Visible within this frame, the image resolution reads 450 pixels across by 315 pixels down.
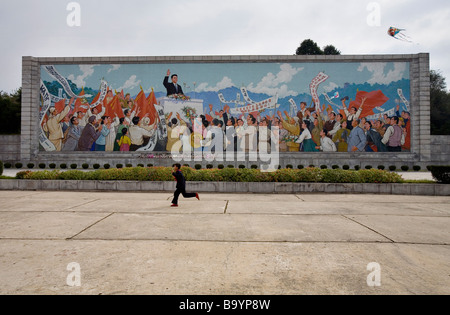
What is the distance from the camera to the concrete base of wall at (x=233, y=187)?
34.1 ft

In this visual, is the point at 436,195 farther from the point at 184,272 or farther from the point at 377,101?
the point at 377,101

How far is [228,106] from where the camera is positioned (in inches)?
890

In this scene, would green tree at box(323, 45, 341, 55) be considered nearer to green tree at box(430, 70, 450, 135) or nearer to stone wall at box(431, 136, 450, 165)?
green tree at box(430, 70, 450, 135)

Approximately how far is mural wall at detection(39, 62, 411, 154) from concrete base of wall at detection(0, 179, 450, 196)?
11.6m

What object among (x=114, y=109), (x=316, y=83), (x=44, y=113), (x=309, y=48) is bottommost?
(x=44, y=113)

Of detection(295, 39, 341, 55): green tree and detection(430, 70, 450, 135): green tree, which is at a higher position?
detection(295, 39, 341, 55): green tree

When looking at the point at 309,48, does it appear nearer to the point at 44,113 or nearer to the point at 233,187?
the point at 44,113

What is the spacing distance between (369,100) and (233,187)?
1701 cm

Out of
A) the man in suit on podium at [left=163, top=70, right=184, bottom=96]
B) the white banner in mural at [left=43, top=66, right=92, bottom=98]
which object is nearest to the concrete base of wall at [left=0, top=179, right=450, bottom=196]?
the man in suit on podium at [left=163, top=70, right=184, bottom=96]

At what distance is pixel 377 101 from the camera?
22.2 meters

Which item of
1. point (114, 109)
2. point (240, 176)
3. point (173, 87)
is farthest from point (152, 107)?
point (240, 176)

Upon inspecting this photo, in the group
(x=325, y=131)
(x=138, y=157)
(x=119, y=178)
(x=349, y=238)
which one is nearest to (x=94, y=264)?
(x=349, y=238)

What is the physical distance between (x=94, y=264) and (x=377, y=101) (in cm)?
2386

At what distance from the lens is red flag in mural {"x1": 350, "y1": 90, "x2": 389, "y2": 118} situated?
22141 mm
